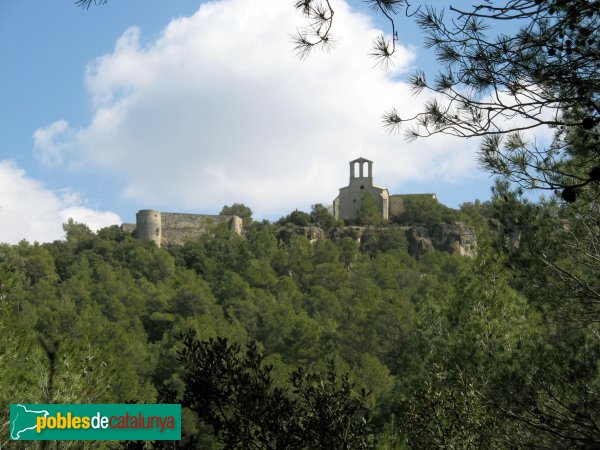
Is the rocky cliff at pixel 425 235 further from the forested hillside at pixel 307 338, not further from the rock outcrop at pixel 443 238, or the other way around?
the forested hillside at pixel 307 338

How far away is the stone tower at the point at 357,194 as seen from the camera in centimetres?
5581

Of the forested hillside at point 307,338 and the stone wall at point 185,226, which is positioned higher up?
the stone wall at point 185,226

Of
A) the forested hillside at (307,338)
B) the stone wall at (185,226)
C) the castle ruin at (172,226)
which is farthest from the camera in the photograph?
the stone wall at (185,226)

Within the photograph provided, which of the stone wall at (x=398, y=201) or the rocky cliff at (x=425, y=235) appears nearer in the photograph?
the rocky cliff at (x=425, y=235)

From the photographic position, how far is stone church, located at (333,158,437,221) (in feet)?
183

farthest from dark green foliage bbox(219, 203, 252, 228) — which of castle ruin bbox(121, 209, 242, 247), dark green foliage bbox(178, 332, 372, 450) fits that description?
dark green foliage bbox(178, 332, 372, 450)

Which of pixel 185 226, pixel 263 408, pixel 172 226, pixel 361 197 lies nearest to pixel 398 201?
pixel 361 197

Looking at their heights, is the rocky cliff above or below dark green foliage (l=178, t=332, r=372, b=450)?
above

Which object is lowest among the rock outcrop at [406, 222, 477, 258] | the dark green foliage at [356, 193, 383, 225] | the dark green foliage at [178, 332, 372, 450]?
the dark green foliage at [178, 332, 372, 450]

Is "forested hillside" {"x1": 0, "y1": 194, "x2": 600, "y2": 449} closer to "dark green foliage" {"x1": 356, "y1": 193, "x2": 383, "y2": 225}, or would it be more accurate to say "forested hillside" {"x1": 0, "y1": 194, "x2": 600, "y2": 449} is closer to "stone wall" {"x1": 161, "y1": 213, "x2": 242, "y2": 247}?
"stone wall" {"x1": 161, "y1": 213, "x2": 242, "y2": 247}

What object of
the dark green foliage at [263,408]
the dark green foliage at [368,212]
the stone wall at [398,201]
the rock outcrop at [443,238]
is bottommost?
the dark green foliage at [263,408]

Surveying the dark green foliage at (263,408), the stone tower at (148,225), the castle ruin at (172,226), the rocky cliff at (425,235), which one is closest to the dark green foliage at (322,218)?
the rocky cliff at (425,235)

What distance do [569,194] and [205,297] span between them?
3742 cm

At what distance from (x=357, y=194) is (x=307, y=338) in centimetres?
2555
